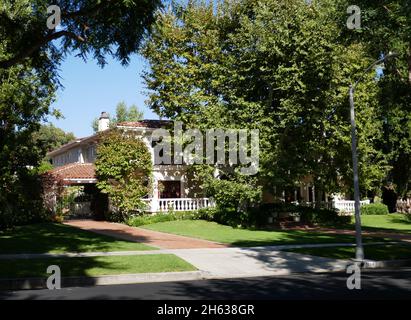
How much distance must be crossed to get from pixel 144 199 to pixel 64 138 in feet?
199

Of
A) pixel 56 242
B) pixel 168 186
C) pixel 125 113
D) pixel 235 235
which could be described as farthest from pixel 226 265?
pixel 125 113

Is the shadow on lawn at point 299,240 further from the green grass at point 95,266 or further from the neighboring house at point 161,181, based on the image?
the neighboring house at point 161,181

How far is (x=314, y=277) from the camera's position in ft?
41.5

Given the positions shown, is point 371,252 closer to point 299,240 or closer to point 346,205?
point 299,240

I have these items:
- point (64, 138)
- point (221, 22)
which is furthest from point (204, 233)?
point (64, 138)

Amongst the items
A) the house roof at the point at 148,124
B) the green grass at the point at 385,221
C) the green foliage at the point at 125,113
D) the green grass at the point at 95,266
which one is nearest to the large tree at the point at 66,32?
the green grass at the point at 95,266

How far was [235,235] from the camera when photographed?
2423cm

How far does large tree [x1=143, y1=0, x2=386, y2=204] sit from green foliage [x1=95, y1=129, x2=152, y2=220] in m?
4.19

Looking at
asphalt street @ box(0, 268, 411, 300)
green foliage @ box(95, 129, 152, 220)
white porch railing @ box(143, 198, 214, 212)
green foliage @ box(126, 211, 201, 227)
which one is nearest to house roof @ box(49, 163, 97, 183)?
green foliage @ box(95, 129, 152, 220)

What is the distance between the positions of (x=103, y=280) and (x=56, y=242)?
7.83 m

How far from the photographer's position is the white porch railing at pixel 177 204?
32625mm

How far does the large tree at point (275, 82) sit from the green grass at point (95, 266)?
15151mm

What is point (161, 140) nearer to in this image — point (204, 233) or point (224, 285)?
point (204, 233)

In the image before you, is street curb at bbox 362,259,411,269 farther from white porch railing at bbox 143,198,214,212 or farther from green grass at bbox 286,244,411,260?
white porch railing at bbox 143,198,214,212
